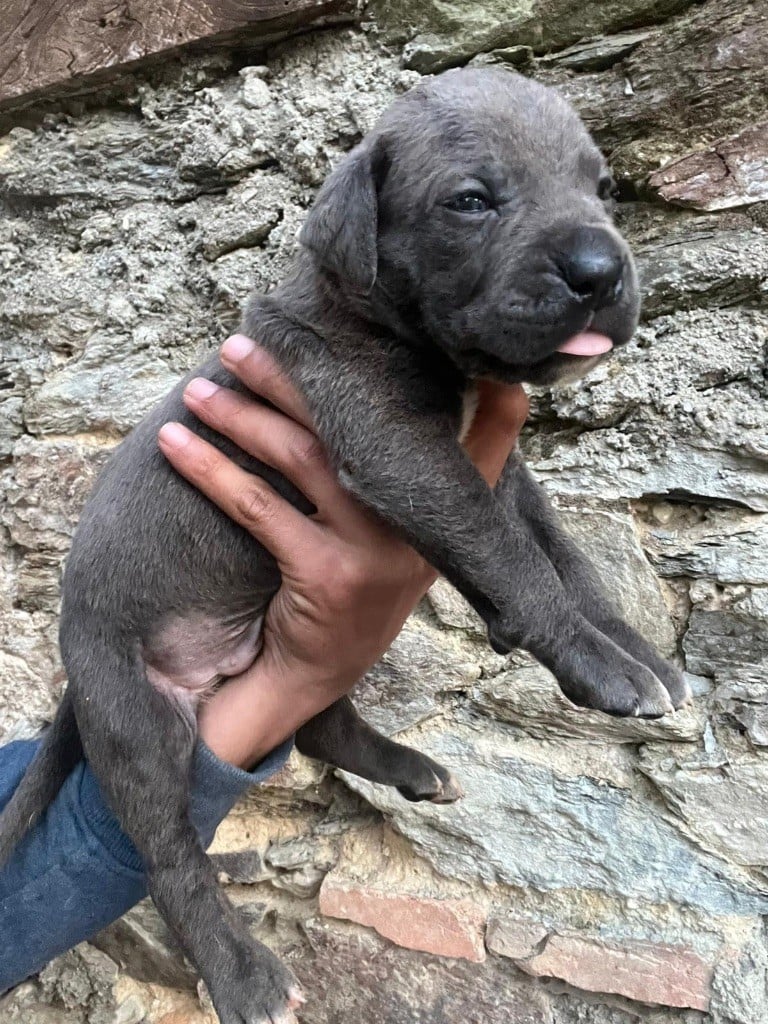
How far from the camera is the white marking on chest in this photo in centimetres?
170

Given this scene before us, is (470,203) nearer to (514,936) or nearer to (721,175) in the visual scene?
(721,175)

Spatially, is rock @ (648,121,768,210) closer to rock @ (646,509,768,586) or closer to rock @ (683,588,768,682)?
rock @ (646,509,768,586)

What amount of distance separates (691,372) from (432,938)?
184cm

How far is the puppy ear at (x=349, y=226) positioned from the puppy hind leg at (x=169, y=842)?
999mm

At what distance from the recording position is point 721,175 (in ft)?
6.75

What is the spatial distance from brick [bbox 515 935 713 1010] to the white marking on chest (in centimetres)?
149

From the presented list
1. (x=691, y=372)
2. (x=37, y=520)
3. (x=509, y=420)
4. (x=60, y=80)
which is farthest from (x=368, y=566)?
(x=60, y=80)

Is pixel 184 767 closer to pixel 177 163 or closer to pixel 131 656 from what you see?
pixel 131 656

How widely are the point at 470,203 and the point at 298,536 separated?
2.54 ft

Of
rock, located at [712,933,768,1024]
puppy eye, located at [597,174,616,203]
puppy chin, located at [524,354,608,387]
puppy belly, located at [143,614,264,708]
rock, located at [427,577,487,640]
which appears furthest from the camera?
rock, located at [427,577,487,640]

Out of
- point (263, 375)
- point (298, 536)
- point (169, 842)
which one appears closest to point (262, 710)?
point (169, 842)

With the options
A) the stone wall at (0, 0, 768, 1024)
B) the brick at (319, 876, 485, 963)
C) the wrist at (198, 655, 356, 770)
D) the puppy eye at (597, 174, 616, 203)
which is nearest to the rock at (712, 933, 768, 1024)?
the stone wall at (0, 0, 768, 1024)

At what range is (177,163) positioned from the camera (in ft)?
8.52

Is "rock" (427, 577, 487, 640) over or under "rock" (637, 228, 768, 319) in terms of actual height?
under
